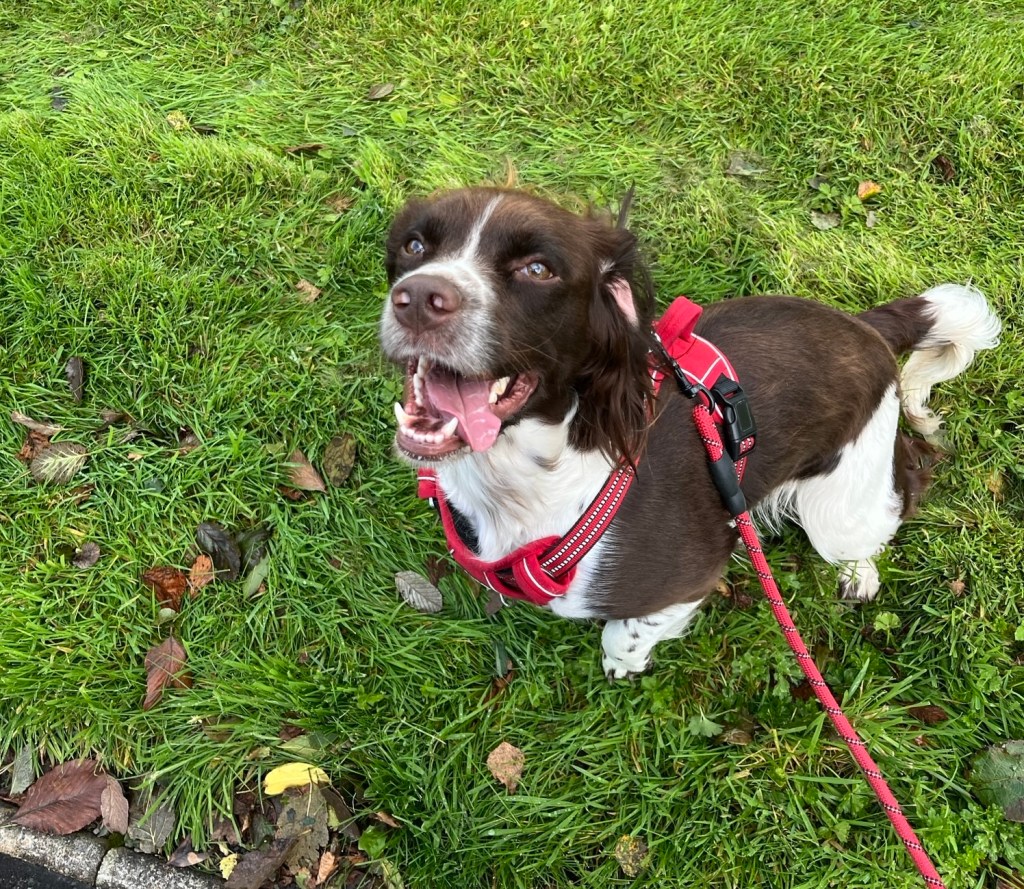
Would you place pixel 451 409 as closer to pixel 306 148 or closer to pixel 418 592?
pixel 418 592

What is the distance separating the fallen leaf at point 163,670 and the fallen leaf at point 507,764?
1.29 meters

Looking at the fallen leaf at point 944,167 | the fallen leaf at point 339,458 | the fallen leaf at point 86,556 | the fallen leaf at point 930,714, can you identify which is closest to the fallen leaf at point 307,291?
the fallen leaf at point 339,458

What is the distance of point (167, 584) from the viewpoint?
3189 mm

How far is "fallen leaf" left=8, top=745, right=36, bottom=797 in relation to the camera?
282 cm

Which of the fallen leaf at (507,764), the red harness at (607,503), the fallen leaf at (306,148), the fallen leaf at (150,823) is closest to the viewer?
the red harness at (607,503)

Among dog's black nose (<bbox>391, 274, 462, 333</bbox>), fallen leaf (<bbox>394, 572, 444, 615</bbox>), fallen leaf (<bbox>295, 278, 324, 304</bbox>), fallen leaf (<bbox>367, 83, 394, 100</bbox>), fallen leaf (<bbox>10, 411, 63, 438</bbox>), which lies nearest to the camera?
dog's black nose (<bbox>391, 274, 462, 333</bbox>)

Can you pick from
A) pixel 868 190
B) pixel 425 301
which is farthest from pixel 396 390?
pixel 868 190

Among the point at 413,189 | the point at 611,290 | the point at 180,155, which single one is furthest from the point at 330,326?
the point at 611,290

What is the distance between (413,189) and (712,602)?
2.80 metres

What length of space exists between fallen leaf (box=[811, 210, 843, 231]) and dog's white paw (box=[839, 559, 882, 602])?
1.98 meters

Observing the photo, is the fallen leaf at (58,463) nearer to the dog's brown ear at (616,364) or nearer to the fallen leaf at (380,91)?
the dog's brown ear at (616,364)

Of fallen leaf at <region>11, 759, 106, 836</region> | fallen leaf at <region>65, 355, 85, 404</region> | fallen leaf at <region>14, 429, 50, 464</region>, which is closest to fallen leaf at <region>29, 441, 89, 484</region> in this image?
fallen leaf at <region>14, 429, 50, 464</region>

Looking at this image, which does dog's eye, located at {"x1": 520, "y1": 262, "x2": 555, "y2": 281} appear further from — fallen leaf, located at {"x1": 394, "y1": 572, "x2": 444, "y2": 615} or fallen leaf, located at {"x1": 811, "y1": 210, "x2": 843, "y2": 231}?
fallen leaf, located at {"x1": 811, "y1": 210, "x2": 843, "y2": 231}

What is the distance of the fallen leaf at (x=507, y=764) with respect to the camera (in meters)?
2.81
